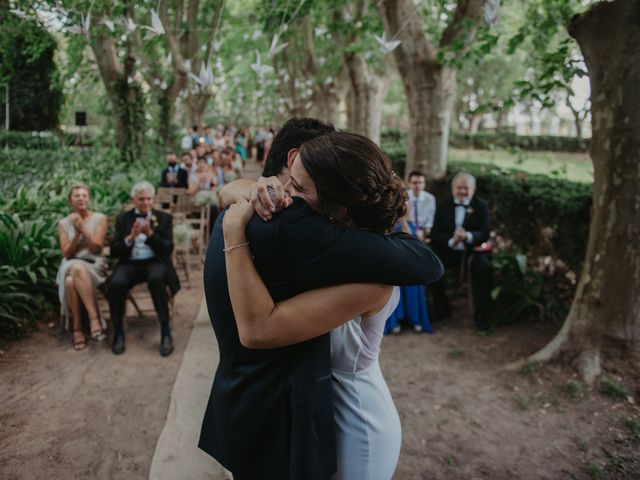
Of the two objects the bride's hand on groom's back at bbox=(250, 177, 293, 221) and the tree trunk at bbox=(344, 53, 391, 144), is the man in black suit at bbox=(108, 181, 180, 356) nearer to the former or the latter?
the bride's hand on groom's back at bbox=(250, 177, 293, 221)

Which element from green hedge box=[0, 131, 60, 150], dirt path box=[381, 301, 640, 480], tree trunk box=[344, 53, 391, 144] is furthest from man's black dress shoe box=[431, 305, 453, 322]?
green hedge box=[0, 131, 60, 150]

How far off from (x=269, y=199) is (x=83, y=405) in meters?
3.49

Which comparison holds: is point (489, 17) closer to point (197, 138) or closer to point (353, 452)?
point (353, 452)

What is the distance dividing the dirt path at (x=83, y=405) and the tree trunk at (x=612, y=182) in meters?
3.58

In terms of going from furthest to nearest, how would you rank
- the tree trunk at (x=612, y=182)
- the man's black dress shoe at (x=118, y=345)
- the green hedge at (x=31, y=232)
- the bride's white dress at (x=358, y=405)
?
the green hedge at (x=31, y=232), the man's black dress shoe at (x=118, y=345), the tree trunk at (x=612, y=182), the bride's white dress at (x=358, y=405)

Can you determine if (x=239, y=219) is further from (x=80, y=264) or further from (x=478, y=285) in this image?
(x=478, y=285)

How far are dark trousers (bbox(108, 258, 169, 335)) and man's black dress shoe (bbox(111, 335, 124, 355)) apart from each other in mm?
52

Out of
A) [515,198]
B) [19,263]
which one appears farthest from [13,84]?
[515,198]

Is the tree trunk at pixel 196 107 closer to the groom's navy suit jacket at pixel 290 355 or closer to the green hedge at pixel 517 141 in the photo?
the green hedge at pixel 517 141

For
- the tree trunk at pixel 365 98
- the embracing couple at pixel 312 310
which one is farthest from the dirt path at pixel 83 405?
the tree trunk at pixel 365 98

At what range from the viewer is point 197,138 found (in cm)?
1758

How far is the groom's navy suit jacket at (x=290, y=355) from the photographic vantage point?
1.44m

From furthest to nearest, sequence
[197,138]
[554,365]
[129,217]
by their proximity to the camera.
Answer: [197,138] < [129,217] < [554,365]

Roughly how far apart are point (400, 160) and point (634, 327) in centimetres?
833
